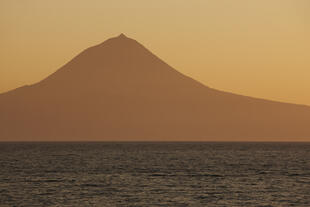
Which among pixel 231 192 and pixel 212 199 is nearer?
pixel 212 199

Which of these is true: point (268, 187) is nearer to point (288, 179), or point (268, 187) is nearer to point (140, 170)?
point (288, 179)

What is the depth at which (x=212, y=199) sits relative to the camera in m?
65.4

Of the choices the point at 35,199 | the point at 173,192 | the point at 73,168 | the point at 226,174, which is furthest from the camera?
the point at 73,168

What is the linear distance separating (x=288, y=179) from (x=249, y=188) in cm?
1204

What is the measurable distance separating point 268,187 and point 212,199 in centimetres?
1141

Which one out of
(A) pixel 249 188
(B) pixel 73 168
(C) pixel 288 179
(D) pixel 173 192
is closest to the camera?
(D) pixel 173 192

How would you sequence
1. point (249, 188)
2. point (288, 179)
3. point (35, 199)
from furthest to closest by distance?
point (288, 179) → point (249, 188) → point (35, 199)

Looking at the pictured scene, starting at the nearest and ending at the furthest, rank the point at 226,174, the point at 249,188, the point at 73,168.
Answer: the point at 249,188, the point at 226,174, the point at 73,168

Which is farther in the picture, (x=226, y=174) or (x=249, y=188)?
(x=226, y=174)

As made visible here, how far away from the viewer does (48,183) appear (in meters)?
76.9

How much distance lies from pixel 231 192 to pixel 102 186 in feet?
39.9

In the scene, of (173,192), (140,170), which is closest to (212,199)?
(173,192)

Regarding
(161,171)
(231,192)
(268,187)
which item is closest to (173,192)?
(231,192)

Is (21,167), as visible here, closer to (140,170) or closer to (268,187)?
(140,170)
